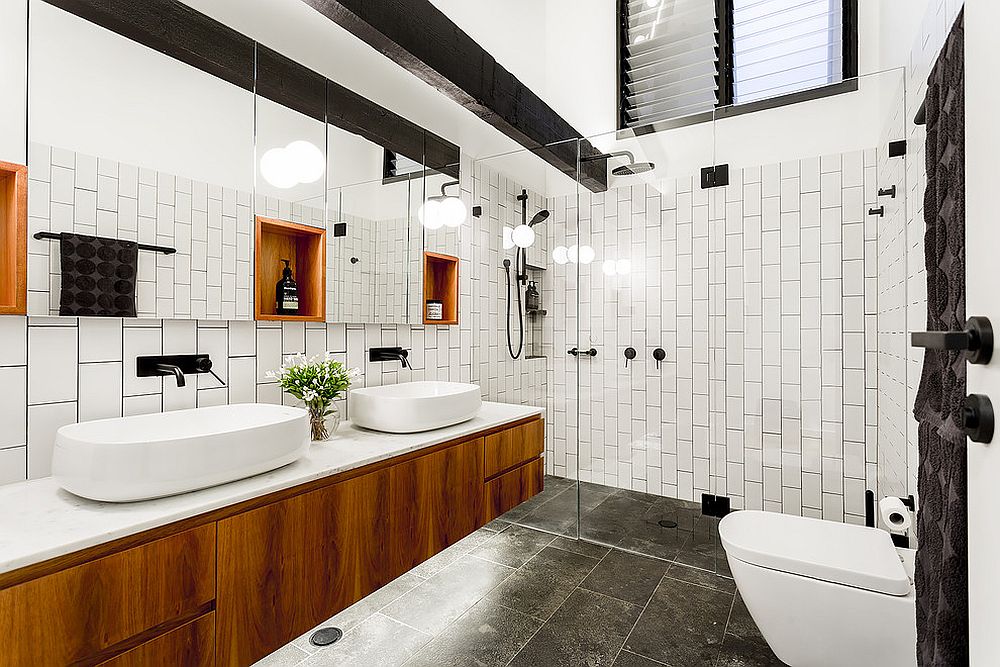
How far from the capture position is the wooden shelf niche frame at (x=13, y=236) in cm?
142

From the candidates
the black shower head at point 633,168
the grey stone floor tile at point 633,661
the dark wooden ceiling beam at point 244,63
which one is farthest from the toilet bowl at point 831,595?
the dark wooden ceiling beam at point 244,63

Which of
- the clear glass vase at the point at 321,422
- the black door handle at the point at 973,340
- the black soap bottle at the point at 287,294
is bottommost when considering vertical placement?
the clear glass vase at the point at 321,422

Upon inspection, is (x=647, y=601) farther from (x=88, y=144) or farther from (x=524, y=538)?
(x=88, y=144)

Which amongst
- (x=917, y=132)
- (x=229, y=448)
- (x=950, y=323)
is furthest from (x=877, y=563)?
(x=229, y=448)

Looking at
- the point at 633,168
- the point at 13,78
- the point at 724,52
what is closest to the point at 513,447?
the point at 633,168

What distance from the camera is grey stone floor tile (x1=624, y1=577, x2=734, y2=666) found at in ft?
6.31

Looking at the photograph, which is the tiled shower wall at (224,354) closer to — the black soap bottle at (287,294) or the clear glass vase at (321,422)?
the black soap bottle at (287,294)

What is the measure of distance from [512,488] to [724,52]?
2.82 metres

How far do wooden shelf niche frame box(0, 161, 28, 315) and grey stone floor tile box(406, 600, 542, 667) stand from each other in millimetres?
1622

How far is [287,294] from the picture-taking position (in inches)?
83.4

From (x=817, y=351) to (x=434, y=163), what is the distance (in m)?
2.07

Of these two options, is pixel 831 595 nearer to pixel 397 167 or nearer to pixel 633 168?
pixel 633 168

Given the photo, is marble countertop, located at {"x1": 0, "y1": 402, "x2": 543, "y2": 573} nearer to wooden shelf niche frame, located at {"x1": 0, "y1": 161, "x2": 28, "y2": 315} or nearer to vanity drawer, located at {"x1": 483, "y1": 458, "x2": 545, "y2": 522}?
wooden shelf niche frame, located at {"x1": 0, "y1": 161, "x2": 28, "y2": 315}

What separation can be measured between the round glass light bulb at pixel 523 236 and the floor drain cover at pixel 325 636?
2.00 metres
